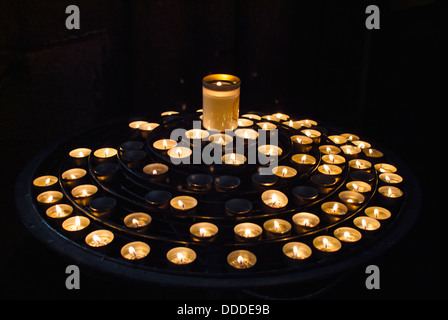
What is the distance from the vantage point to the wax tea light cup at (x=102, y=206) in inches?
89.7

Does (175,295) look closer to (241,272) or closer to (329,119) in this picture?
(241,272)

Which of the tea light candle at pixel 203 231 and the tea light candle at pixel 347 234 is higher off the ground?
the tea light candle at pixel 203 231

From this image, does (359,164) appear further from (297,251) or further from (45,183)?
(45,183)

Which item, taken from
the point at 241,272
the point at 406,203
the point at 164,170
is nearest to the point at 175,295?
the point at 164,170

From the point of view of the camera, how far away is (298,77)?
459 centimetres

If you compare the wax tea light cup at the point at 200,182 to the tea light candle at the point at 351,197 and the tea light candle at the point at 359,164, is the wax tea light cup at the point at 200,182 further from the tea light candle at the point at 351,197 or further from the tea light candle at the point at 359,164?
the tea light candle at the point at 359,164

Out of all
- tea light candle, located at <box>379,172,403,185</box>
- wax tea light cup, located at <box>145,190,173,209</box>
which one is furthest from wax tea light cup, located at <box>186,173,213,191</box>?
tea light candle, located at <box>379,172,403,185</box>

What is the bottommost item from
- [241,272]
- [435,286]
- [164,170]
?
[435,286]

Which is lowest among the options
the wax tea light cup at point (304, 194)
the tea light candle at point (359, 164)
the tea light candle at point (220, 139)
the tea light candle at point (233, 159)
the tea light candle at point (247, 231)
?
the tea light candle at point (247, 231)

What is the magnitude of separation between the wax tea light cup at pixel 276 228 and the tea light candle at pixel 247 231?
2.0 inches

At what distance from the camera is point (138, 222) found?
226 cm

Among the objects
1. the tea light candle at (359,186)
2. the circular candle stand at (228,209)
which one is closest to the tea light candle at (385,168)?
the circular candle stand at (228,209)

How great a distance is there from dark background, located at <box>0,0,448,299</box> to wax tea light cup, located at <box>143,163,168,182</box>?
1289mm

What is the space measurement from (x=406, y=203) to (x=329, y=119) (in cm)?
240
